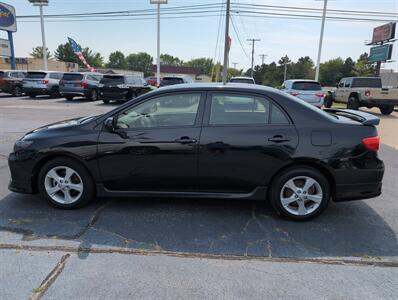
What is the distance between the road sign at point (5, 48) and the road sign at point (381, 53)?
3656 centimetres

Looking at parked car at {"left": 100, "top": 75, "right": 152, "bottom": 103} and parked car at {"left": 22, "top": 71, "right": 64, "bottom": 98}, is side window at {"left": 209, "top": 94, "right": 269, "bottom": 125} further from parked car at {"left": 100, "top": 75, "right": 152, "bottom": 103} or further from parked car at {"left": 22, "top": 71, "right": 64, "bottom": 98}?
parked car at {"left": 22, "top": 71, "right": 64, "bottom": 98}

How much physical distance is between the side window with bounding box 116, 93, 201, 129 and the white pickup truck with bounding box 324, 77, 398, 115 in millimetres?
14361

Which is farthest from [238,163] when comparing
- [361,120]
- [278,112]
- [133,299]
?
[133,299]

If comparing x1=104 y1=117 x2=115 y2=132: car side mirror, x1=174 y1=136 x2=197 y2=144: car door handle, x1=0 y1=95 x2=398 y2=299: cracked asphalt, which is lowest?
x1=0 y1=95 x2=398 y2=299: cracked asphalt

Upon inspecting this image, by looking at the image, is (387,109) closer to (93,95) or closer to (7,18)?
(93,95)

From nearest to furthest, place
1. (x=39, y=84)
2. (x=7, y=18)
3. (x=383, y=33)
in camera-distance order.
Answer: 1. (x=39, y=84)
2. (x=7, y=18)
3. (x=383, y=33)

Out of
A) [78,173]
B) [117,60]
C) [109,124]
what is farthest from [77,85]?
[117,60]

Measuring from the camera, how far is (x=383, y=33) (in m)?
35.5

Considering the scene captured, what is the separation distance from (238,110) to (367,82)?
15.5m

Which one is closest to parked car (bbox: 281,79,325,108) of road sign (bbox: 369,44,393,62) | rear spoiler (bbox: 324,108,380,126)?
rear spoiler (bbox: 324,108,380,126)

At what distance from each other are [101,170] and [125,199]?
0.69 metres

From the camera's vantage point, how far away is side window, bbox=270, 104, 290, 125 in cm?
378

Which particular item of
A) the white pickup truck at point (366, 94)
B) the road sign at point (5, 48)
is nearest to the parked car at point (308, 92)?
the white pickup truck at point (366, 94)

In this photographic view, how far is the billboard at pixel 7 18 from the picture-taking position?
24.9 meters
